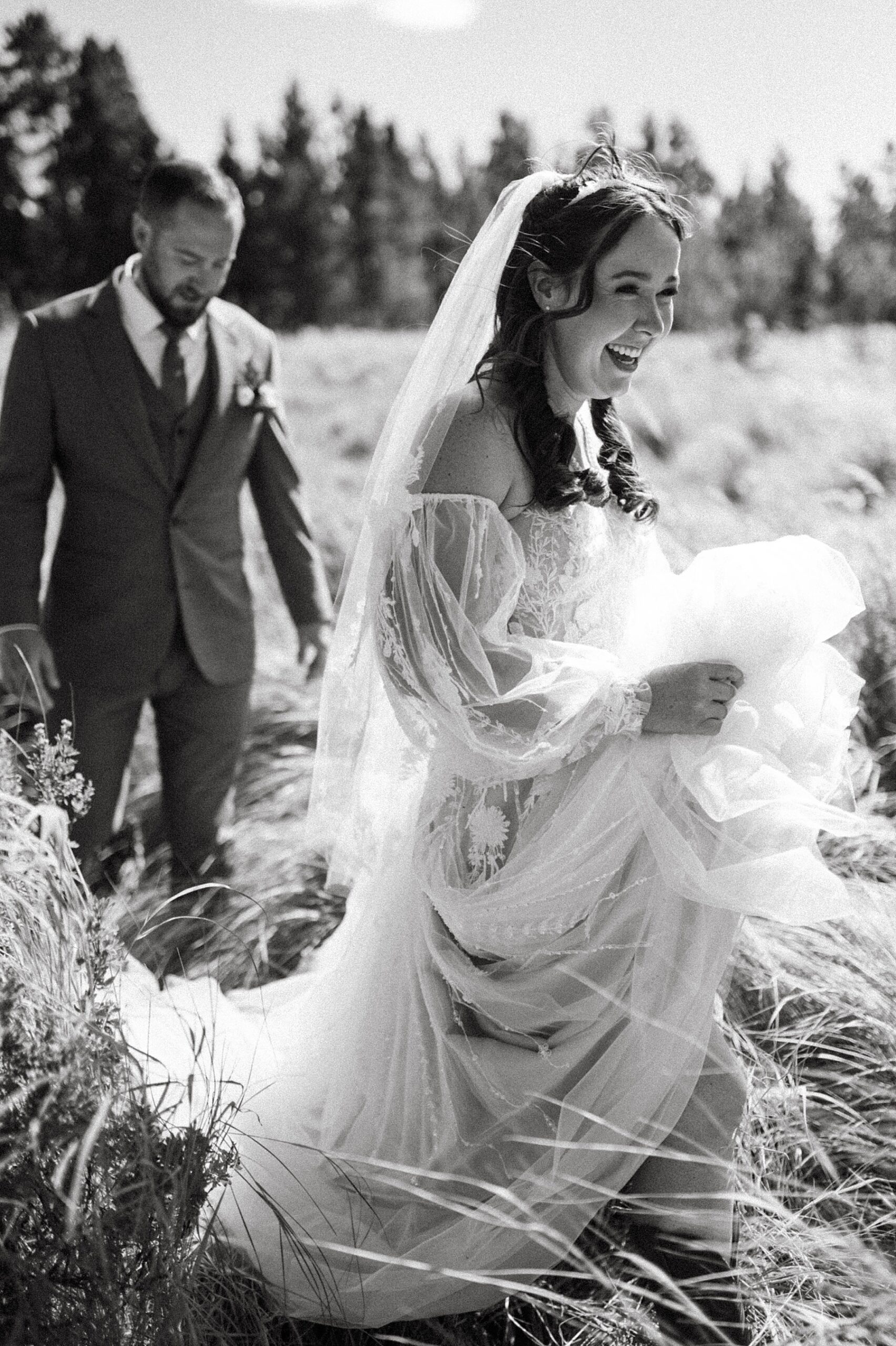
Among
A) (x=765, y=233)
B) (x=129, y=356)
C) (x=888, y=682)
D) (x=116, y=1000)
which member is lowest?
(x=116, y=1000)

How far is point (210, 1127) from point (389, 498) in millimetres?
1145

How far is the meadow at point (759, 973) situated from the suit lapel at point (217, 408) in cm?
45

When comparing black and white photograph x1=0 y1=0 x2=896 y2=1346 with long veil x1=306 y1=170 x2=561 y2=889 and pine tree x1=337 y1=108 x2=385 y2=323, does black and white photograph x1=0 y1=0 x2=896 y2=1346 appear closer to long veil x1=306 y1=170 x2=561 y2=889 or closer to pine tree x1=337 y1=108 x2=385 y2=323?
long veil x1=306 y1=170 x2=561 y2=889

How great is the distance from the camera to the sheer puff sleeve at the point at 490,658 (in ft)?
6.88

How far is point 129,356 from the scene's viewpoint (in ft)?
11.0

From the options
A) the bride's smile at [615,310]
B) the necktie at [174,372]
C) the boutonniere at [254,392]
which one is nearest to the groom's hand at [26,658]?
the necktie at [174,372]

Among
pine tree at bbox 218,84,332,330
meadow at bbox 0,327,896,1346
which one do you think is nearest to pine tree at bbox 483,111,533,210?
pine tree at bbox 218,84,332,330

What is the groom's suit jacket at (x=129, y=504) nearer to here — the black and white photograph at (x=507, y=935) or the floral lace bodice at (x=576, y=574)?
the black and white photograph at (x=507, y=935)

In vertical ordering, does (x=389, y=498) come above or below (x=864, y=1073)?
above

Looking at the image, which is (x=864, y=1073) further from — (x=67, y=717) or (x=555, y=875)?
(x=67, y=717)

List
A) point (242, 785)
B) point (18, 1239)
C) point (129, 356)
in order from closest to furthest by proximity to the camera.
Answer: point (18, 1239) → point (129, 356) → point (242, 785)

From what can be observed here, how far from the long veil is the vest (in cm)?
120

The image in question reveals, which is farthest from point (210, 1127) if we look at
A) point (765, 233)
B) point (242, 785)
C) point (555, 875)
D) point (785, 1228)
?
point (765, 233)

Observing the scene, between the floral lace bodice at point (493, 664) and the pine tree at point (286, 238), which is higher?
the pine tree at point (286, 238)
